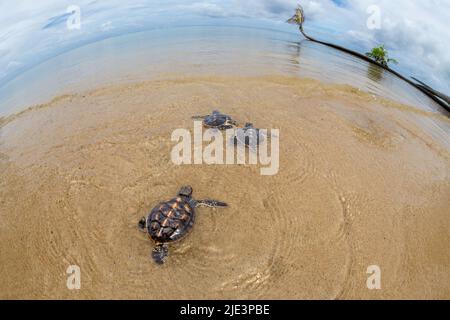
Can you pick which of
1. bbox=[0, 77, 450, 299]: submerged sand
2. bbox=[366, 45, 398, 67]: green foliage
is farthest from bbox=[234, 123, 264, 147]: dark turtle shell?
bbox=[366, 45, 398, 67]: green foliage

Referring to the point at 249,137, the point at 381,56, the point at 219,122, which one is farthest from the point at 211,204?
the point at 381,56

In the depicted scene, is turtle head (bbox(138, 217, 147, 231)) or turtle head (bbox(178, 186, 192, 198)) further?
turtle head (bbox(178, 186, 192, 198))

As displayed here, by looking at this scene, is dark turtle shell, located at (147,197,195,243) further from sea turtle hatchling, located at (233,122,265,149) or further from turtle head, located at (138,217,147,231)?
sea turtle hatchling, located at (233,122,265,149)

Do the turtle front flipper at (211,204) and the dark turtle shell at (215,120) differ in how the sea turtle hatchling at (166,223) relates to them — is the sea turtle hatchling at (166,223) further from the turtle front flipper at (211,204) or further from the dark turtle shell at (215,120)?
the dark turtle shell at (215,120)

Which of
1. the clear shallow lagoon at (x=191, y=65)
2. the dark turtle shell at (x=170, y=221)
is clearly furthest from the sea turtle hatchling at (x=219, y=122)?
the clear shallow lagoon at (x=191, y=65)

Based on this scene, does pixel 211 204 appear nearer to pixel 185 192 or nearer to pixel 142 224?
pixel 185 192

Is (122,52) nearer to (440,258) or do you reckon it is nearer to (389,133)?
(389,133)
